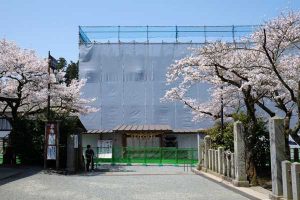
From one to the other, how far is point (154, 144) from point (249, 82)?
21813 millimetres

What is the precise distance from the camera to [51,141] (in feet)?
72.7

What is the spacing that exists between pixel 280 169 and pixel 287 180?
65 cm

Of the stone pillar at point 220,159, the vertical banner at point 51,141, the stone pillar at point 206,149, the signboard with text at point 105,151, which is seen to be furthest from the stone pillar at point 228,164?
the signboard with text at point 105,151

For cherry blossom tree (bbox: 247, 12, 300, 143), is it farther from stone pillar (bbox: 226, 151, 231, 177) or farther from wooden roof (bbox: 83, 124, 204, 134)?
wooden roof (bbox: 83, 124, 204, 134)

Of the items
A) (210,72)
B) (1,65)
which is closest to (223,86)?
(210,72)

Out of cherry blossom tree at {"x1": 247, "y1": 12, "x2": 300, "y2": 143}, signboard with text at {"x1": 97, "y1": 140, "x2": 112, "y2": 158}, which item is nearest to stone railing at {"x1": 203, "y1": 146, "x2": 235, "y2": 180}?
cherry blossom tree at {"x1": 247, "y1": 12, "x2": 300, "y2": 143}

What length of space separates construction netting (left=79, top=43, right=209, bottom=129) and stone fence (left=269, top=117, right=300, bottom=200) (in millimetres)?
28269

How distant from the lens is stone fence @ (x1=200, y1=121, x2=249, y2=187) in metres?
14.6

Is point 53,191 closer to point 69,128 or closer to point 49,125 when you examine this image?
point 49,125

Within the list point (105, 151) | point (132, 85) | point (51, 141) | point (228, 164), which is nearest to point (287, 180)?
point (228, 164)

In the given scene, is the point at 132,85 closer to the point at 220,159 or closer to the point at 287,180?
the point at 220,159

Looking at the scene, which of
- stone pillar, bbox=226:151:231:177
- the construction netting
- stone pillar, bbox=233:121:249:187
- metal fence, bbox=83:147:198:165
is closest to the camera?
stone pillar, bbox=233:121:249:187

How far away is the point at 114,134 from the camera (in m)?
38.5

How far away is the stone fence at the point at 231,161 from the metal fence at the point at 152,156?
9231 millimetres
